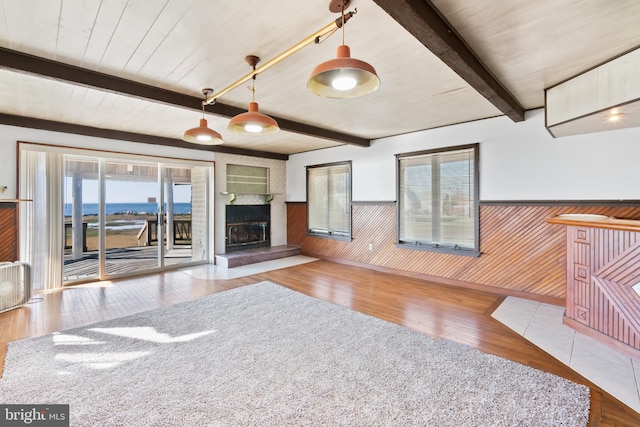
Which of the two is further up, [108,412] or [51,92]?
[51,92]

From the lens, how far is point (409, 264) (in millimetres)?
5312

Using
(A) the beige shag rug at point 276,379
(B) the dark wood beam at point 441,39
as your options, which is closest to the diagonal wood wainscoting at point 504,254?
(B) the dark wood beam at point 441,39

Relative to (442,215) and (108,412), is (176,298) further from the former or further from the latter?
(442,215)

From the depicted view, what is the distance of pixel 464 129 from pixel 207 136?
3.84 meters

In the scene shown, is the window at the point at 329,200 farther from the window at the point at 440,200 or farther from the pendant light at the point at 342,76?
the pendant light at the point at 342,76

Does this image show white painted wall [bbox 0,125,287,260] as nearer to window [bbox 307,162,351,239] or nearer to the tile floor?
window [bbox 307,162,351,239]

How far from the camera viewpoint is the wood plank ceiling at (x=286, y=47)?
6.10 ft

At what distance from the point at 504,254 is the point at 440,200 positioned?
4.10 ft

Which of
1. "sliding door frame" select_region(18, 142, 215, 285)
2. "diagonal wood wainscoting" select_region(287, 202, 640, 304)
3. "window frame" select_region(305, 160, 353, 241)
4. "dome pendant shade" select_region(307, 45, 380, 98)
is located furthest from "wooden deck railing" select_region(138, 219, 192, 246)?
"dome pendant shade" select_region(307, 45, 380, 98)

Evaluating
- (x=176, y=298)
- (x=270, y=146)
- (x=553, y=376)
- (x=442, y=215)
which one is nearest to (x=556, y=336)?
(x=553, y=376)

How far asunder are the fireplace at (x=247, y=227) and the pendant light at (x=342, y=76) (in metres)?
5.31

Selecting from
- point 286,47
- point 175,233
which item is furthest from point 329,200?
point 286,47

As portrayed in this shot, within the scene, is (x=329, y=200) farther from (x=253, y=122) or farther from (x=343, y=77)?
(x=343, y=77)

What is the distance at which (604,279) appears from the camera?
269 centimetres
